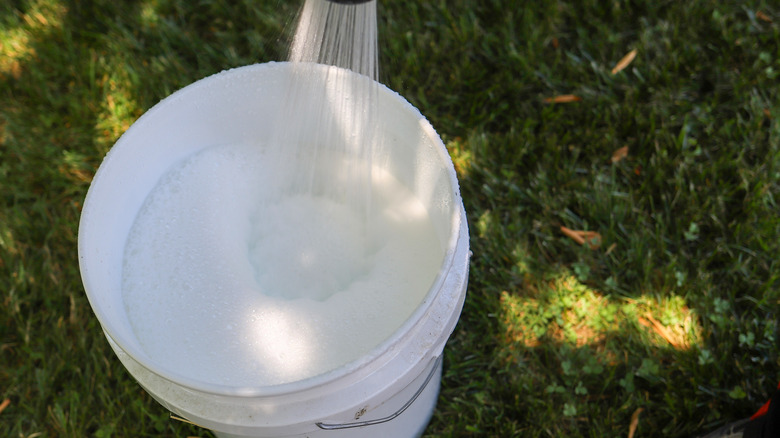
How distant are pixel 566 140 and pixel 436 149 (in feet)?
3.08

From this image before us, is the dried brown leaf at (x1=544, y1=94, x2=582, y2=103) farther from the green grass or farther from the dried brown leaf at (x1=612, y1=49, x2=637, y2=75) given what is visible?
the dried brown leaf at (x1=612, y1=49, x2=637, y2=75)

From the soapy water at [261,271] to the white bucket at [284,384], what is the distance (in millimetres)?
46

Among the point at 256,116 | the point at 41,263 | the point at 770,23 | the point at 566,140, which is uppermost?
the point at 256,116

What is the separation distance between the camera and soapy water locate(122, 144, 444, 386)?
1406 millimetres

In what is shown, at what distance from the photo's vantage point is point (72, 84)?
2369mm

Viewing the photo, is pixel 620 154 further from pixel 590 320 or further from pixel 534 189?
pixel 590 320

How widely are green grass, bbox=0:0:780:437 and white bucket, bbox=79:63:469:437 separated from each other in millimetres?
384

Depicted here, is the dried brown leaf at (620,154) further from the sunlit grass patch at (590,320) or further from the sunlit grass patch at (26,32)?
the sunlit grass patch at (26,32)

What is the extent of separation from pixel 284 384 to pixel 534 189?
1.23m

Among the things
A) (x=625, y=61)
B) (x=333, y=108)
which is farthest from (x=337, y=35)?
(x=625, y=61)

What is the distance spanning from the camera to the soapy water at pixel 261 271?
1406 mm

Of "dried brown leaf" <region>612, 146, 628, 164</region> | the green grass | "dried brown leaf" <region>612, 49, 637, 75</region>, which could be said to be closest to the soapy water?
the green grass

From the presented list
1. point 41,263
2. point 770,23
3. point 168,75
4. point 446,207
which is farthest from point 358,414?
point 770,23

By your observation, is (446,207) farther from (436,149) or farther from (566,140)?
(566,140)
